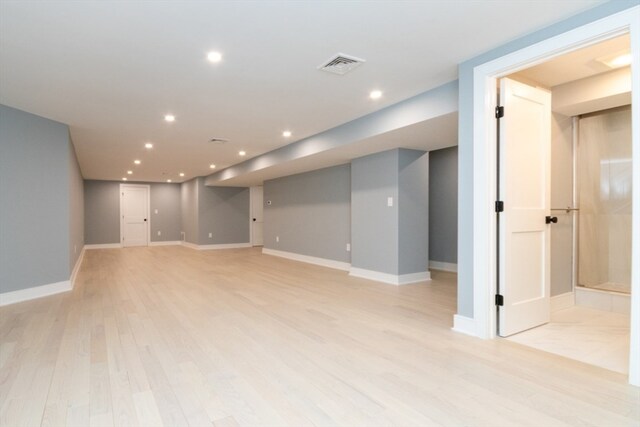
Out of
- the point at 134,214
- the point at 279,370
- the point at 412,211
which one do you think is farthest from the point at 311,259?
the point at 134,214

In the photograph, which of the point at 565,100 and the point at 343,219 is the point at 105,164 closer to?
the point at 343,219

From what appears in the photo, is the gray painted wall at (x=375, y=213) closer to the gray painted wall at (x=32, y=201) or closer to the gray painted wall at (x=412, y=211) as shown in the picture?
the gray painted wall at (x=412, y=211)

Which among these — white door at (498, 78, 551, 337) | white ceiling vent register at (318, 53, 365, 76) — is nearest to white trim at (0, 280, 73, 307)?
white ceiling vent register at (318, 53, 365, 76)

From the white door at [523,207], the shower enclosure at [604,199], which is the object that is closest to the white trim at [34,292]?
the white door at [523,207]

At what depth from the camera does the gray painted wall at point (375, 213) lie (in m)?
5.13

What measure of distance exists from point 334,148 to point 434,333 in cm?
301

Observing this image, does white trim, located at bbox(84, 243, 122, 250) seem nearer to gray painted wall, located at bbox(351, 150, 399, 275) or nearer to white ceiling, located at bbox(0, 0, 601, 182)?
white ceiling, located at bbox(0, 0, 601, 182)

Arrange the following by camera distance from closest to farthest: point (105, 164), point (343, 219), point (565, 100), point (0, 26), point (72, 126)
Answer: point (0, 26)
point (565, 100)
point (72, 126)
point (343, 219)
point (105, 164)

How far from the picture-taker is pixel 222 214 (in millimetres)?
10633

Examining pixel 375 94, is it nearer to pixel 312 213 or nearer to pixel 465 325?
pixel 465 325

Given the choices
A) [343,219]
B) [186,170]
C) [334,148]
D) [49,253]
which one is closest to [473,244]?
[334,148]

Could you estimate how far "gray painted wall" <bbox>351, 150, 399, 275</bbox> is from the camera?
16.8ft

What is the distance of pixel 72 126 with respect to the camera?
4738 mm

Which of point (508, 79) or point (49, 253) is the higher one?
point (508, 79)
